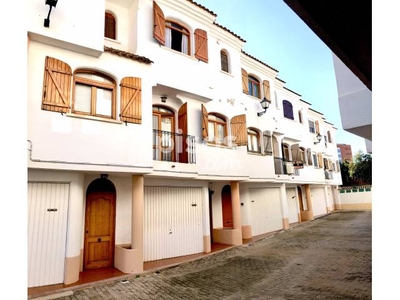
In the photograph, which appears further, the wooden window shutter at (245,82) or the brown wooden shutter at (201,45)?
the wooden window shutter at (245,82)

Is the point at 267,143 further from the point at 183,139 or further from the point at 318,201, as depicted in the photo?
the point at 318,201

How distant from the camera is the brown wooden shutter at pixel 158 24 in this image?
32.9ft

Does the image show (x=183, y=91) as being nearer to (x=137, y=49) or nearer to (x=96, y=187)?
(x=137, y=49)

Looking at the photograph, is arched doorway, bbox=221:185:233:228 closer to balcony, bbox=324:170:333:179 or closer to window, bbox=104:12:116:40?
window, bbox=104:12:116:40

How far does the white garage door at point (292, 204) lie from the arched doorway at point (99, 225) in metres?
14.7

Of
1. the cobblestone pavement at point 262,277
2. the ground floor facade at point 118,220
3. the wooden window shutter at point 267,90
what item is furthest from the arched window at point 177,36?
the cobblestone pavement at point 262,277

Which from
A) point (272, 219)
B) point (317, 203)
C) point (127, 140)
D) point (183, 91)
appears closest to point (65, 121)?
point (127, 140)

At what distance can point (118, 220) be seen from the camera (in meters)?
9.48

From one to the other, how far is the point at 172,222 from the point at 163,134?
370cm

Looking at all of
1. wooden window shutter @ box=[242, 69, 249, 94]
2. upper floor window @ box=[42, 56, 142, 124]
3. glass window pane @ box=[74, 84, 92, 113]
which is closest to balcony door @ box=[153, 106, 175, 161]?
upper floor window @ box=[42, 56, 142, 124]

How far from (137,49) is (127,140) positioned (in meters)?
3.73

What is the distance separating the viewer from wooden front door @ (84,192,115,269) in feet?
28.8

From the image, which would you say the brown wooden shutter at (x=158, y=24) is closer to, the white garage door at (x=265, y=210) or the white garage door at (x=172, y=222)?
the white garage door at (x=172, y=222)
